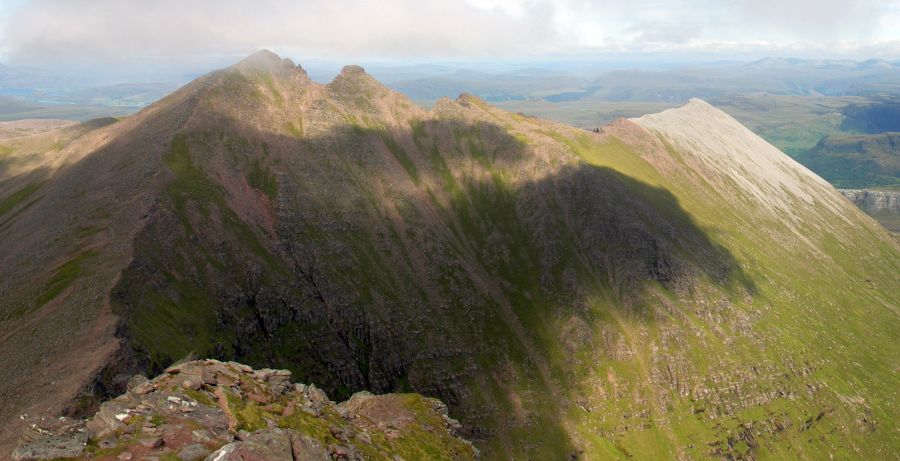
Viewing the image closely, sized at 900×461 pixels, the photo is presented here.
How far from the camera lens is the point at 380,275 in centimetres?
16162

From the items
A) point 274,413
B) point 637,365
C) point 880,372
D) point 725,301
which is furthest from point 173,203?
point 880,372

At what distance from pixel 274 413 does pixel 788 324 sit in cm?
21041

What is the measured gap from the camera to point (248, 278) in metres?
136

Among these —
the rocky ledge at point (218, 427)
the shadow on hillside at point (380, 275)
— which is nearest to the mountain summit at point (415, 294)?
the shadow on hillside at point (380, 275)

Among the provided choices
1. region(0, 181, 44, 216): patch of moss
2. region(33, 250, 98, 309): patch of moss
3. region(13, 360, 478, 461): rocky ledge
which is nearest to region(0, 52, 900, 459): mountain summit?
region(33, 250, 98, 309): patch of moss

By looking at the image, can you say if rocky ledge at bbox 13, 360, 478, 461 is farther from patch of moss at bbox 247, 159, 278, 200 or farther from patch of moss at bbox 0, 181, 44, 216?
patch of moss at bbox 0, 181, 44, 216

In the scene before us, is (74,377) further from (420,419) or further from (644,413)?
(644,413)

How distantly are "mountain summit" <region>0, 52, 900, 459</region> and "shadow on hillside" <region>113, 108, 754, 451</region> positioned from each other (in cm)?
64

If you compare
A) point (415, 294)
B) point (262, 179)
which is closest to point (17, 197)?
point (262, 179)

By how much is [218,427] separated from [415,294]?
12118 cm

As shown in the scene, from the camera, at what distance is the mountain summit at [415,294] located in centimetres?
12094

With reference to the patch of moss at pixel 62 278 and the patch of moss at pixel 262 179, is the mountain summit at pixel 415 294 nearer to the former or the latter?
the patch of moss at pixel 62 278

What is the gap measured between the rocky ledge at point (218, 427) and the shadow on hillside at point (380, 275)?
5505 cm

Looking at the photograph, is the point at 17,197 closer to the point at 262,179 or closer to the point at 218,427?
the point at 262,179
